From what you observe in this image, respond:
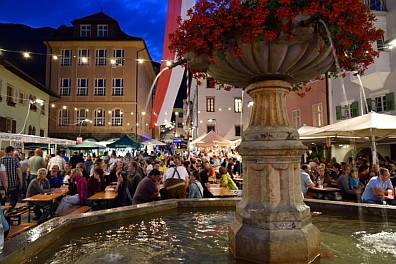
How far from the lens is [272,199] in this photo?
3863 mm

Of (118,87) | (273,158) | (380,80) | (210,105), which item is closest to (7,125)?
(118,87)

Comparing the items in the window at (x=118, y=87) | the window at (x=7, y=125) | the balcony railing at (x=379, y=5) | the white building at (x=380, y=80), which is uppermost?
the window at (x=118, y=87)

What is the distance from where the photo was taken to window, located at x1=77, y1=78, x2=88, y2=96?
44.3 m

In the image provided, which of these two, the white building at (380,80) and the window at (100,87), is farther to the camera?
the window at (100,87)

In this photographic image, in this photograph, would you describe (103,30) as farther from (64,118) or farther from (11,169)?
(11,169)

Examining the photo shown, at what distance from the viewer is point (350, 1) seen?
11.3ft

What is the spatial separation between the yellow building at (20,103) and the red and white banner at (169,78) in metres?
17.6

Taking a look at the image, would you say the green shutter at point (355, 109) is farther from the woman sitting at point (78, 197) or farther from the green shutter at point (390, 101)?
the woman sitting at point (78, 197)

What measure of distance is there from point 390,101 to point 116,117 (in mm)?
33256

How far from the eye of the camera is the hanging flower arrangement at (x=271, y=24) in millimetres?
3406

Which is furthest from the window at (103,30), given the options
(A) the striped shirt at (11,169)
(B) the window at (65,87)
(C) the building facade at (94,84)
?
(A) the striped shirt at (11,169)

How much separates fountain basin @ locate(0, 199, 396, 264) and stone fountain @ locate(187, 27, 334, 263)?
Answer: 0.21m

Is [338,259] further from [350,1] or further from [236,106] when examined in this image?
[236,106]

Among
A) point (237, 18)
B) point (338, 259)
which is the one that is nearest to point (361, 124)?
point (338, 259)
